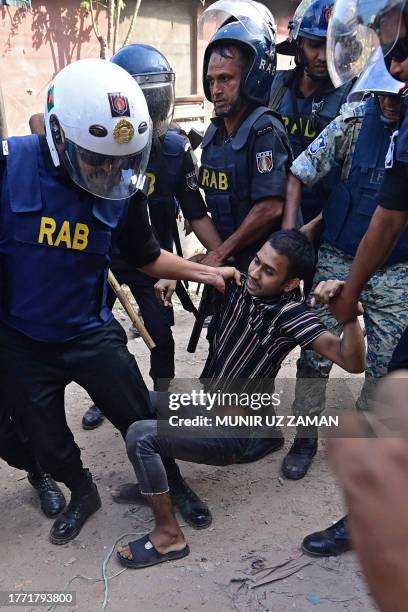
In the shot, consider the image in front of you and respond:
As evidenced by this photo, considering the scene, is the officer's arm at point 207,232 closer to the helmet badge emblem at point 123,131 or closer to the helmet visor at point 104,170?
the helmet visor at point 104,170

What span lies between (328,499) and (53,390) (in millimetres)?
1385

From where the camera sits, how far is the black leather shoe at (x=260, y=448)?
122 inches

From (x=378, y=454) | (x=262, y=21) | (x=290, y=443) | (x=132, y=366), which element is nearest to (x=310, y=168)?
(x=262, y=21)

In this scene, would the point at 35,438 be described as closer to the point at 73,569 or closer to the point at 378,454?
the point at 73,569

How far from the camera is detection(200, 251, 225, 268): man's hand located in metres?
2.96

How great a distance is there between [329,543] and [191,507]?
63 cm

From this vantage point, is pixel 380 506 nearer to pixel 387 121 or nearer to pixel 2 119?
pixel 387 121

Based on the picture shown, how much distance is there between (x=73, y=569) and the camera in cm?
240

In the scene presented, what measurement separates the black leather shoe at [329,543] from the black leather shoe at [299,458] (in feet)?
1.64

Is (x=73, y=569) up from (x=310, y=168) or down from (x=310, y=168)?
down

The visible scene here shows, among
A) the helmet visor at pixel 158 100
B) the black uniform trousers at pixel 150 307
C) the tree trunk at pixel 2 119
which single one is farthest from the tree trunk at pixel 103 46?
the black uniform trousers at pixel 150 307

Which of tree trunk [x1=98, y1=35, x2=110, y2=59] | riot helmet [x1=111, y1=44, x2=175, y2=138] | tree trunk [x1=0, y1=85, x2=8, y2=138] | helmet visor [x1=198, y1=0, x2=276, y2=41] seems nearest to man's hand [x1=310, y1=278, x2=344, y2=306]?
riot helmet [x1=111, y1=44, x2=175, y2=138]

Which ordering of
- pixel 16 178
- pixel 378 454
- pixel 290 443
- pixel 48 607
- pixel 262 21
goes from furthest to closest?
pixel 290 443, pixel 262 21, pixel 48 607, pixel 16 178, pixel 378 454

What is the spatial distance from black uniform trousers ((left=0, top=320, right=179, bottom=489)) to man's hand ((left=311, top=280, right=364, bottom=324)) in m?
0.83
